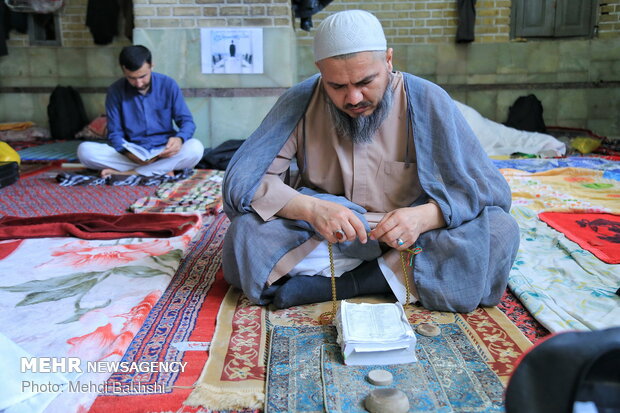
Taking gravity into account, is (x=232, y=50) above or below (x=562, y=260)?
above

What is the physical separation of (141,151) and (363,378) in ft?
11.7

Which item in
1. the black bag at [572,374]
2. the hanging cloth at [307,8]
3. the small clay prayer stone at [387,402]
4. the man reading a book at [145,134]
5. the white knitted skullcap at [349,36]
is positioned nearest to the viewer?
the black bag at [572,374]

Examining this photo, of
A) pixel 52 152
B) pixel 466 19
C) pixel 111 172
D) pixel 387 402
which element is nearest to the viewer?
pixel 387 402

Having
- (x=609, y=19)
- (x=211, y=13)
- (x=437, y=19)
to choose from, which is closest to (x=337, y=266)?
(x=211, y=13)

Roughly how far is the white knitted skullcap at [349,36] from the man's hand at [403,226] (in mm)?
572

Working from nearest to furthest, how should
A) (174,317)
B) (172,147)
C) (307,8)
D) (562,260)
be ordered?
(174,317) → (562,260) → (172,147) → (307,8)

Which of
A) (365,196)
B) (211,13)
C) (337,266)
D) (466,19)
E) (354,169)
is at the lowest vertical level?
(337,266)

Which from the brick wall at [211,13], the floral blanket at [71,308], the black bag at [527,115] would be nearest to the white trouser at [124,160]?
the brick wall at [211,13]

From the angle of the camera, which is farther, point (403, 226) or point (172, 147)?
point (172, 147)

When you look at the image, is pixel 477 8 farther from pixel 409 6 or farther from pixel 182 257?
pixel 182 257

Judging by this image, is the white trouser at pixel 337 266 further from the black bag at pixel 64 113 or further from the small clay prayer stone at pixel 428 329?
the black bag at pixel 64 113

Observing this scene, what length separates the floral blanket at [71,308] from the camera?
136 centimetres

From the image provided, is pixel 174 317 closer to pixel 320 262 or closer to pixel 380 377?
pixel 320 262

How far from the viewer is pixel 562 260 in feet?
8.09
